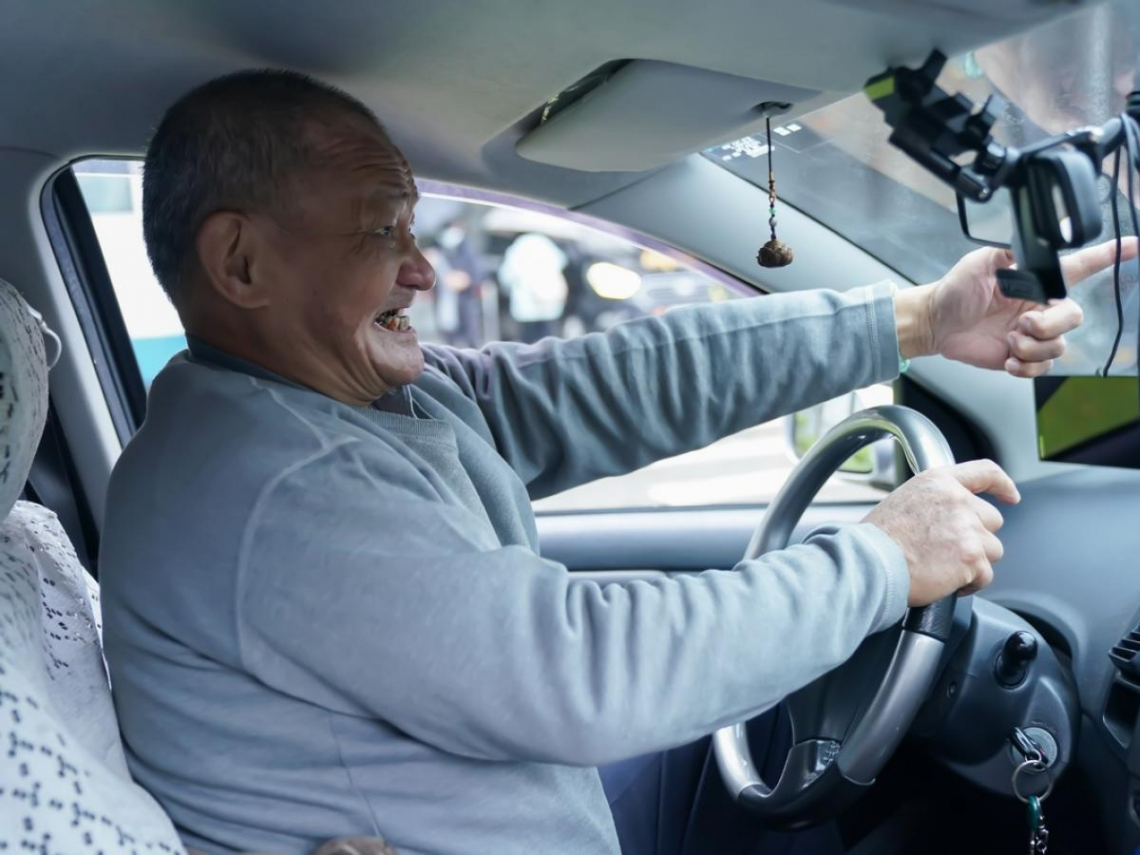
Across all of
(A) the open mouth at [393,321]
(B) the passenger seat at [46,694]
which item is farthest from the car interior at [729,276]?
(A) the open mouth at [393,321]

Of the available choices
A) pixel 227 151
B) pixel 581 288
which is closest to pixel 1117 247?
pixel 227 151

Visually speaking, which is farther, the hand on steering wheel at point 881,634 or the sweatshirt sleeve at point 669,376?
the sweatshirt sleeve at point 669,376

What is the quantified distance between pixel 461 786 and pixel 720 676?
0.29 metres

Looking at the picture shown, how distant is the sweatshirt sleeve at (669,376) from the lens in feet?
5.55

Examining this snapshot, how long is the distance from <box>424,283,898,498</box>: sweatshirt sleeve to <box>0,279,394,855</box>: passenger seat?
59cm

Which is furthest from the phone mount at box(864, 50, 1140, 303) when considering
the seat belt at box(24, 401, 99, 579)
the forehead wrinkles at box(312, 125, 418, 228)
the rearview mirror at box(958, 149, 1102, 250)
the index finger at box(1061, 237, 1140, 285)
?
the seat belt at box(24, 401, 99, 579)

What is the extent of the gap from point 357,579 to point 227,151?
20.5 inches

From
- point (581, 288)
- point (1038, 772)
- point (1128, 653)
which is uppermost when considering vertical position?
point (1128, 653)

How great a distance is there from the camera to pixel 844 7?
1062 millimetres

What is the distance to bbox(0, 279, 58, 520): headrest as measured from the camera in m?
1.10

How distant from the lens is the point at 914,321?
1.66 m

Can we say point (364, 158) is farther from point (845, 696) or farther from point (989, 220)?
point (845, 696)

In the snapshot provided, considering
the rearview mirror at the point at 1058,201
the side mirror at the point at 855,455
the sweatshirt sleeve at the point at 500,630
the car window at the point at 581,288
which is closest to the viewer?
the rearview mirror at the point at 1058,201

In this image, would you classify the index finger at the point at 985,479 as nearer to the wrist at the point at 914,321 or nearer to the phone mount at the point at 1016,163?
the phone mount at the point at 1016,163
